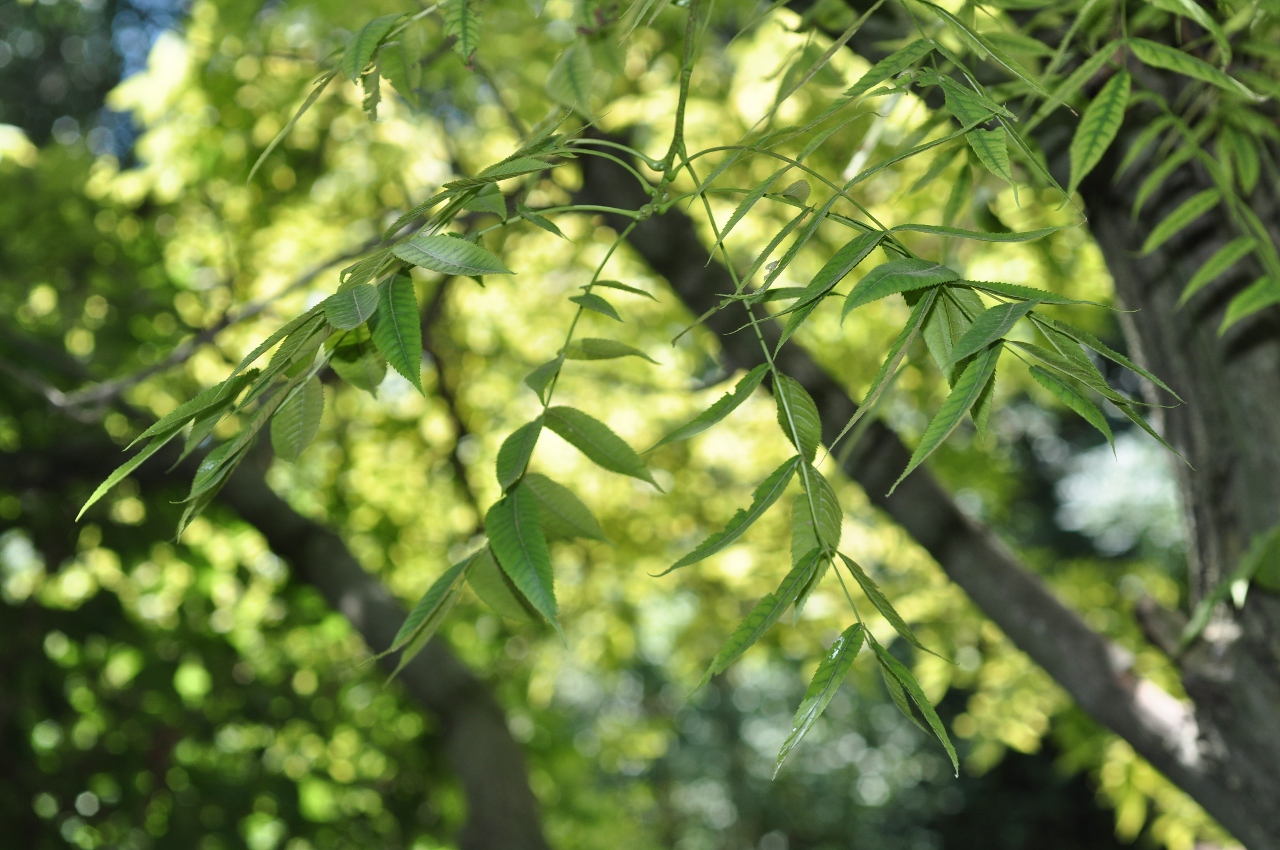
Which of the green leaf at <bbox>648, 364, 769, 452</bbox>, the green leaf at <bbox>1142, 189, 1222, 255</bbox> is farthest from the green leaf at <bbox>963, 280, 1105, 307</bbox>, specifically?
the green leaf at <bbox>1142, 189, 1222, 255</bbox>

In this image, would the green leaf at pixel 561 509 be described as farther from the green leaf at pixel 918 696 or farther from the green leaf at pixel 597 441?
the green leaf at pixel 918 696

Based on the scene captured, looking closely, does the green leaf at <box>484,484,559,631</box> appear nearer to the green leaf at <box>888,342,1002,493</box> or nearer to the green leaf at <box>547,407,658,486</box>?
the green leaf at <box>547,407,658,486</box>

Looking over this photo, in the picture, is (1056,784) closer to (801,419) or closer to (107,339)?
(107,339)

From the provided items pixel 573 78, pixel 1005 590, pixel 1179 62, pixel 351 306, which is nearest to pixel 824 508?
pixel 351 306

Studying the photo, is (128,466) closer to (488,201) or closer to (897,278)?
(488,201)

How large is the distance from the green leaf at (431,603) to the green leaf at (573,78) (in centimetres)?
38

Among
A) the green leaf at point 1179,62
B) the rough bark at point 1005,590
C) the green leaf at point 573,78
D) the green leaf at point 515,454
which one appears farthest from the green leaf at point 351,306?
the rough bark at point 1005,590

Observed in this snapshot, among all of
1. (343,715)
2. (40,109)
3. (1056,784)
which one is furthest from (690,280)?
(40,109)

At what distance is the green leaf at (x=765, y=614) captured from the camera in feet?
1.45

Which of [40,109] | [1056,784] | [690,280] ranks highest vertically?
[40,109]

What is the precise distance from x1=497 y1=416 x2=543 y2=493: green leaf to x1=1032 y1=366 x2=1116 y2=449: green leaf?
258mm

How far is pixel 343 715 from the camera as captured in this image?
2809 millimetres

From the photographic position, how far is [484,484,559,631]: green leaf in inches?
18.6

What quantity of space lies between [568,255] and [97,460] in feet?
5.26
